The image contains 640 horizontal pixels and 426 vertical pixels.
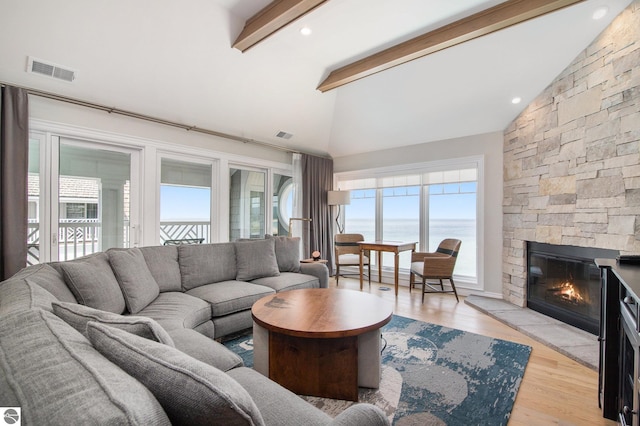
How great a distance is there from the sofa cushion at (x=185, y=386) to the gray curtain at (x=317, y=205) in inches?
177

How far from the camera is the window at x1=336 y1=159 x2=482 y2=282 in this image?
14.6 feet

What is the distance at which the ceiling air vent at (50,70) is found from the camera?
255 cm

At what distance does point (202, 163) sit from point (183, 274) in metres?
1.79

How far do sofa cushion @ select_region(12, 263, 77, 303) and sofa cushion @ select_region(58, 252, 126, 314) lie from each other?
5cm

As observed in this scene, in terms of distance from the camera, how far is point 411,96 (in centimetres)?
410

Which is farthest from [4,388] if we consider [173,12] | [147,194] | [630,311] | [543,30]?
[543,30]

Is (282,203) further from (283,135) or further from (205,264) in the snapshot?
(205,264)

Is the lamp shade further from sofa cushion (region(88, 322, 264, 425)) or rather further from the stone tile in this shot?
sofa cushion (region(88, 322, 264, 425))

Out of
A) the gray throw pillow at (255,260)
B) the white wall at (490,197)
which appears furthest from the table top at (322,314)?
the white wall at (490,197)

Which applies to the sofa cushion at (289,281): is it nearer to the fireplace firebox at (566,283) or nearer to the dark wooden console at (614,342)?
the dark wooden console at (614,342)

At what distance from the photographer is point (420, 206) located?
4977 mm

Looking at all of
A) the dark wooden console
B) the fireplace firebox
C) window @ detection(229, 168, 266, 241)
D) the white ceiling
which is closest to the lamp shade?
window @ detection(229, 168, 266, 241)

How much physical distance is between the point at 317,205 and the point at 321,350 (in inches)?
147

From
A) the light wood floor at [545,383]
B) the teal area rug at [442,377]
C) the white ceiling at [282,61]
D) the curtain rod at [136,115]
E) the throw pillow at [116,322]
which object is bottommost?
the light wood floor at [545,383]
